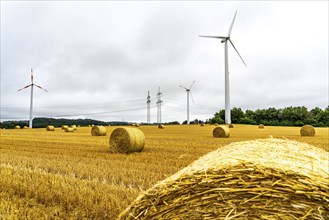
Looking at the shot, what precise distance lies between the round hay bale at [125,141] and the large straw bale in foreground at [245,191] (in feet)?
33.3

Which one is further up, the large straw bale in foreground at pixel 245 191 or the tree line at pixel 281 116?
the tree line at pixel 281 116

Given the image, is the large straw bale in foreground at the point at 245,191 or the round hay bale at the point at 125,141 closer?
the large straw bale in foreground at the point at 245,191

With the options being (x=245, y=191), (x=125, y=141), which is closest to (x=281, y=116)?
(x=125, y=141)

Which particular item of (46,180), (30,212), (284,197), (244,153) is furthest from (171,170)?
(284,197)

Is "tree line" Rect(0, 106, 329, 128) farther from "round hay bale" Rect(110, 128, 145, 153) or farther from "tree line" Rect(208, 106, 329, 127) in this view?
"round hay bale" Rect(110, 128, 145, 153)

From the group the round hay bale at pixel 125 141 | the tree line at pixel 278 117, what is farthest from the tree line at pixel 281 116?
the round hay bale at pixel 125 141

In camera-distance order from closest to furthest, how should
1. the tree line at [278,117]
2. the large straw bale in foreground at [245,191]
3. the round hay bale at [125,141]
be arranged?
the large straw bale in foreground at [245,191] → the round hay bale at [125,141] → the tree line at [278,117]

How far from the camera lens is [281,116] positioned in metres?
77.6

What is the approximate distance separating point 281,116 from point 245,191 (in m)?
80.1

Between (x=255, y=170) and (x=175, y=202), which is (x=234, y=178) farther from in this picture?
(x=175, y=202)

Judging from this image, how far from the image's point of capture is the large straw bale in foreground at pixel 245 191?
2.62m

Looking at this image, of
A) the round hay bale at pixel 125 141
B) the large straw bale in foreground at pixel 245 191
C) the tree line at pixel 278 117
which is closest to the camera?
the large straw bale in foreground at pixel 245 191

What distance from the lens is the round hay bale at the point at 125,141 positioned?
13344 mm

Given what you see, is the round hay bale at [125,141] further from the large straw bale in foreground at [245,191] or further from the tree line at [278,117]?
the tree line at [278,117]
